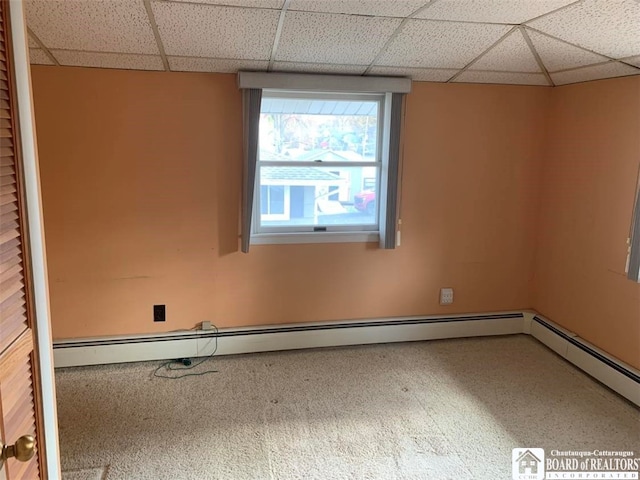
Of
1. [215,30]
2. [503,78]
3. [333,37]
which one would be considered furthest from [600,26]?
[215,30]

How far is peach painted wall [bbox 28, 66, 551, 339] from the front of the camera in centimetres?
278

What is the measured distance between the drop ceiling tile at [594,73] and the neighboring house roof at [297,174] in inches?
61.5

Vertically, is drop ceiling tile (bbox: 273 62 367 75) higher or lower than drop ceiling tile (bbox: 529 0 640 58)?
lower

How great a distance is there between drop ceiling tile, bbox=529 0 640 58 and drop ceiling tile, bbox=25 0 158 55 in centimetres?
185

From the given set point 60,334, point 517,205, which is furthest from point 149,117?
point 517,205

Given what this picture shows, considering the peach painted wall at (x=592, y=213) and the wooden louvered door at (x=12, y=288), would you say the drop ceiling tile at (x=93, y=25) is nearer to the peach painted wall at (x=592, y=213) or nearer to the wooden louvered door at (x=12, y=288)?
the wooden louvered door at (x=12, y=288)

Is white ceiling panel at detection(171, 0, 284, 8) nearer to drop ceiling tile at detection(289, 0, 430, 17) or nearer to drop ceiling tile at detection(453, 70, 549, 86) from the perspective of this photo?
drop ceiling tile at detection(289, 0, 430, 17)

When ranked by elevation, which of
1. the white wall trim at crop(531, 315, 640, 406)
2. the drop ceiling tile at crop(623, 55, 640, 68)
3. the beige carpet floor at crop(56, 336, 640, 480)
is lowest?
the beige carpet floor at crop(56, 336, 640, 480)

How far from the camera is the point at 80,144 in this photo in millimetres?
2750

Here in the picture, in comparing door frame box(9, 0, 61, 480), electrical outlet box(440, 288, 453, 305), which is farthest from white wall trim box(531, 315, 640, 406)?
door frame box(9, 0, 61, 480)

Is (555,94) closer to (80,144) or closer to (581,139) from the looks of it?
(581,139)

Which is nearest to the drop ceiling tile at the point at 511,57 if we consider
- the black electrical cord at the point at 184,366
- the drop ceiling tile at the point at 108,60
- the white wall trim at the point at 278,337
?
the white wall trim at the point at 278,337

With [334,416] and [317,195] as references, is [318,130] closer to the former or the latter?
[317,195]

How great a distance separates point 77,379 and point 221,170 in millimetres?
1534
